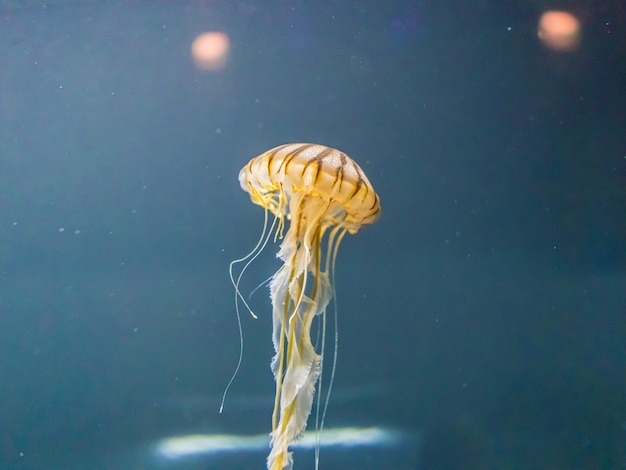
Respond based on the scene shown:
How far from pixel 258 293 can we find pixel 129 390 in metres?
1.30

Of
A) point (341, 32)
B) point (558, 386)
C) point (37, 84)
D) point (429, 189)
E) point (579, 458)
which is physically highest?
point (341, 32)

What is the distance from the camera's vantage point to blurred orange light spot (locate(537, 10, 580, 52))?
13.1ft

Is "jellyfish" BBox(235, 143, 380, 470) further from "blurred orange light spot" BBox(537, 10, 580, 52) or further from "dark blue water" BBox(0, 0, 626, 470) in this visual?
"blurred orange light spot" BBox(537, 10, 580, 52)

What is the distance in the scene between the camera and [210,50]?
4.02m

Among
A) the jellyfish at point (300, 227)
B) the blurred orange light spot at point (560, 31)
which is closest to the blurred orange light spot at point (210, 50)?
the jellyfish at point (300, 227)

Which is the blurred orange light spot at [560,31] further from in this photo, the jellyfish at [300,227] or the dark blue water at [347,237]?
the jellyfish at [300,227]

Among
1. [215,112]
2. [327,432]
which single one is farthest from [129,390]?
[215,112]

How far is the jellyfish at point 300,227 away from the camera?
246cm

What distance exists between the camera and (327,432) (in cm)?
385

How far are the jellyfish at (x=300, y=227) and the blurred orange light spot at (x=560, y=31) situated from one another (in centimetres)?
243

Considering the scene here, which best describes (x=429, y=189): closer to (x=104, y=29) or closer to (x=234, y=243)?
(x=234, y=243)

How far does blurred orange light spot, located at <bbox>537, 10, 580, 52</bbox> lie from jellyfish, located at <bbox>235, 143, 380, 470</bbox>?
2.43m

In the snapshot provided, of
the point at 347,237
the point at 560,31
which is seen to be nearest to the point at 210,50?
the point at 347,237

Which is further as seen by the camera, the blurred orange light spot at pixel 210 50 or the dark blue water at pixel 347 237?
the blurred orange light spot at pixel 210 50
